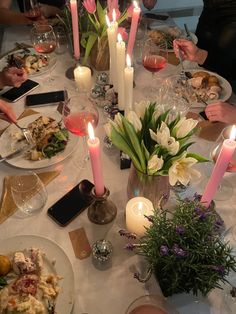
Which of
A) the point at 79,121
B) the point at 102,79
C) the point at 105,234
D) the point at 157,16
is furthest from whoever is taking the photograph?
the point at 157,16

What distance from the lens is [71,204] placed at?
919mm

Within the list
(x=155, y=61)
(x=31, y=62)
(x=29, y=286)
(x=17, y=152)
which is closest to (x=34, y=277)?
(x=29, y=286)

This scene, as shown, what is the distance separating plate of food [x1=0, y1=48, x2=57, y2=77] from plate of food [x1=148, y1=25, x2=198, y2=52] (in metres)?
0.50

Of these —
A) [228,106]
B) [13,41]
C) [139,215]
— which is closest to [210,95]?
[228,106]

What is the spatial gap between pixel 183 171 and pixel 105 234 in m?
0.29

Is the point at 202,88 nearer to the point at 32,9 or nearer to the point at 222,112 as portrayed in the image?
the point at 222,112

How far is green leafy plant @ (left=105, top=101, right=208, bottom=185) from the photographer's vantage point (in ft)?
2.37

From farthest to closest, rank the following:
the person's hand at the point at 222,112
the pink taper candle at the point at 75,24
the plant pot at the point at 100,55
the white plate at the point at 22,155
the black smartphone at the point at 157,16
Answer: the black smartphone at the point at 157,16
the plant pot at the point at 100,55
the pink taper candle at the point at 75,24
the person's hand at the point at 222,112
the white plate at the point at 22,155

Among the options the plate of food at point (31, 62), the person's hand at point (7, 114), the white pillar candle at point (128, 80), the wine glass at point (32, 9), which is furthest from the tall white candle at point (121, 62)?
the wine glass at point (32, 9)

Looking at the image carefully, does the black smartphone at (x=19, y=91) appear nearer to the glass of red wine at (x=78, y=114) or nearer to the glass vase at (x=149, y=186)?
the glass of red wine at (x=78, y=114)

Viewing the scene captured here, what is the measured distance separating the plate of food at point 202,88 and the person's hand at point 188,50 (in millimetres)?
105

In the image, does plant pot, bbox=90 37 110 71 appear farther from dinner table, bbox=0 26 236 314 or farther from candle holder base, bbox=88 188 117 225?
candle holder base, bbox=88 188 117 225

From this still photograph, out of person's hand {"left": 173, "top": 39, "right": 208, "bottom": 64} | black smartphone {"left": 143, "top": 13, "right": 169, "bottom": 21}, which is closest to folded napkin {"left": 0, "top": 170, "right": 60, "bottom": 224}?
person's hand {"left": 173, "top": 39, "right": 208, "bottom": 64}

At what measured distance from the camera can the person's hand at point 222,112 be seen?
A: 3.67 ft
